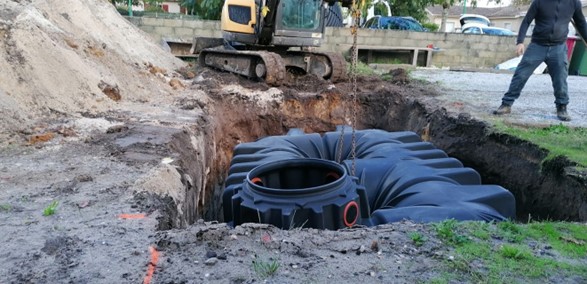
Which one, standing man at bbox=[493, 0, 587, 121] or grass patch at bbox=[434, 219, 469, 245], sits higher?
standing man at bbox=[493, 0, 587, 121]

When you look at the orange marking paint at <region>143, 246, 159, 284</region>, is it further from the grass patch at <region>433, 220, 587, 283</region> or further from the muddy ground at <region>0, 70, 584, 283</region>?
the grass patch at <region>433, 220, 587, 283</region>

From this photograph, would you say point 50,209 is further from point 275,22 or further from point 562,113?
point 275,22

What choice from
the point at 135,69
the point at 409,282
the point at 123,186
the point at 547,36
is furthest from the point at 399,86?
the point at 409,282

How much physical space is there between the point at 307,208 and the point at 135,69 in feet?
17.6

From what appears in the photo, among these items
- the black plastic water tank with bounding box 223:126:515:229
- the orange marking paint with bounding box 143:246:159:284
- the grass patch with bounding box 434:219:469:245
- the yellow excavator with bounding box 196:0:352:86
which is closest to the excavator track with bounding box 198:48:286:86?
the yellow excavator with bounding box 196:0:352:86

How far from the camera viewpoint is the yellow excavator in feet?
29.0

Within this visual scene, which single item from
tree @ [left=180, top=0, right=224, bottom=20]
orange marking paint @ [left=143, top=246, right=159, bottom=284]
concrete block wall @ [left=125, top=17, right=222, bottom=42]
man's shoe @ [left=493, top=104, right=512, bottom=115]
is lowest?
orange marking paint @ [left=143, top=246, right=159, bottom=284]

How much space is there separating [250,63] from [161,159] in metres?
5.43

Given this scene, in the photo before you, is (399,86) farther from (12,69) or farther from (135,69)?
(12,69)

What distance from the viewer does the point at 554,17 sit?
580 centimetres

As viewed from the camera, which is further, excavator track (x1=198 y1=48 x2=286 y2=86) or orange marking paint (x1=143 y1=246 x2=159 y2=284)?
excavator track (x1=198 y1=48 x2=286 y2=86)

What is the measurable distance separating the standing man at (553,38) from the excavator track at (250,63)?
13.5 feet

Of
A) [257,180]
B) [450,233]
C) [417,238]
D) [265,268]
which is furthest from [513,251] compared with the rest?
[257,180]

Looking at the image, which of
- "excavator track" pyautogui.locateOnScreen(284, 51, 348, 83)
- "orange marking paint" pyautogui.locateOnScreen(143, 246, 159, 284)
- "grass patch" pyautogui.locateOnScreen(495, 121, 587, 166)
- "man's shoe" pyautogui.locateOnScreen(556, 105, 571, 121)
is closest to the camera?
"orange marking paint" pyautogui.locateOnScreen(143, 246, 159, 284)
